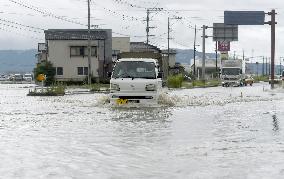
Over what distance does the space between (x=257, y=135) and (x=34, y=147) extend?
4986mm

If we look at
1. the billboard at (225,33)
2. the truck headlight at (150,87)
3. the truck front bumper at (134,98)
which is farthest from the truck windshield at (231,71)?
the truck headlight at (150,87)

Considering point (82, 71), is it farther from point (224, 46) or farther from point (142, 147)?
point (142, 147)

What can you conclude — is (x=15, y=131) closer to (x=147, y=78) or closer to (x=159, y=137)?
(x=159, y=137)

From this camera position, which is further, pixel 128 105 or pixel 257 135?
pixel 128 105

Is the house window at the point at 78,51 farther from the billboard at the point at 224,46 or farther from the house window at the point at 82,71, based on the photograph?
the billboard at the point at 224,46

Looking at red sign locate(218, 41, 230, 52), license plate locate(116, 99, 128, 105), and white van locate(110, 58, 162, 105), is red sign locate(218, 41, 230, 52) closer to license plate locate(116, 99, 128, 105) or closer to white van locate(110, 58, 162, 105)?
white van locate(110, 58, 162, 105)

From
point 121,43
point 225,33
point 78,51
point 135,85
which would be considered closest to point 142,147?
point 135,85

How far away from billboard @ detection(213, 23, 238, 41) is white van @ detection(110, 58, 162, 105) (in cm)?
5809

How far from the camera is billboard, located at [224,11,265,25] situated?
56625 mm

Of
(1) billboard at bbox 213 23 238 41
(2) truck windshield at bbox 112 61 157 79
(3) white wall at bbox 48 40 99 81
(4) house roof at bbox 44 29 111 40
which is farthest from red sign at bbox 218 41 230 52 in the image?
(2) truck windshield at bbox 112 61 157 79

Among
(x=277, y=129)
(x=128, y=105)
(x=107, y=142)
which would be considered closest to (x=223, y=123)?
(x=277, y=129)

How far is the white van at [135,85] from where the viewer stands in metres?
21.3

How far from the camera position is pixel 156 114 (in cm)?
1888

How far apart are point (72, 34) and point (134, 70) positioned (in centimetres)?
5400
